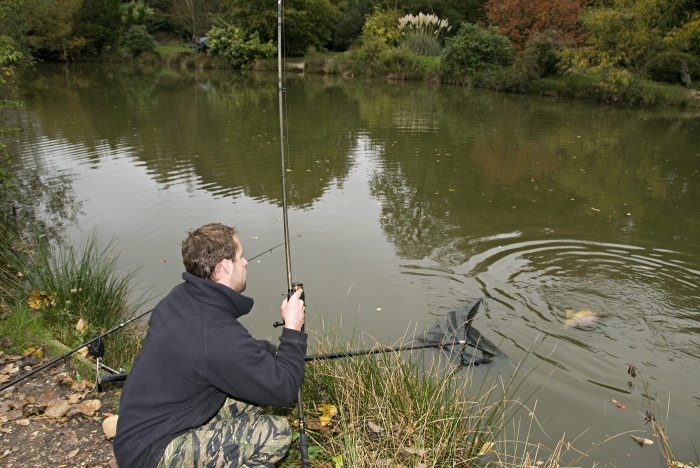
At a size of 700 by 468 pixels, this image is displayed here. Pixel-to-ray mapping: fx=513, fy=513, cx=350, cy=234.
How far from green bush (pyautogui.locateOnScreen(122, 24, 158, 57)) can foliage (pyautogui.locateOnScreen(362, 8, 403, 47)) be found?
16955mm

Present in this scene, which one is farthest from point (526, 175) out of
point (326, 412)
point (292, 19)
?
point (292, 19)

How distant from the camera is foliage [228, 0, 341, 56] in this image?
3291 cm

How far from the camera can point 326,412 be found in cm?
294

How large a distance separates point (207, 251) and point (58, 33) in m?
39.8

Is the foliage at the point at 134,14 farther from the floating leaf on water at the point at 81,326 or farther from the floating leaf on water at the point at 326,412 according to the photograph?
the floating leaf on water at the point at 326,412

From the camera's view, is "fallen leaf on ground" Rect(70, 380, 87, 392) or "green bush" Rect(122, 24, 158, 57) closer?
"fallen leaf on ground" Rect(70, 380, 87, 392)

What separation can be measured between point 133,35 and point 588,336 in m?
40.3

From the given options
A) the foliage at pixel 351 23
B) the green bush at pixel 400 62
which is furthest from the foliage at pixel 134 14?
the green bush at pixel 400 62

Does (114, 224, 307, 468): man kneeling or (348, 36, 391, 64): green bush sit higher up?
(348, 36, 391, 64): green bush

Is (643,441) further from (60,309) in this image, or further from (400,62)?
(400,62)

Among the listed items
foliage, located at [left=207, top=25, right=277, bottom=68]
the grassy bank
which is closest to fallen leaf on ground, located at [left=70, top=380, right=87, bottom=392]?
the grassy bank

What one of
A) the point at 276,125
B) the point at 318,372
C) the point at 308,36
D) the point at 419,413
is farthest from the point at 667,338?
the point at 308,36

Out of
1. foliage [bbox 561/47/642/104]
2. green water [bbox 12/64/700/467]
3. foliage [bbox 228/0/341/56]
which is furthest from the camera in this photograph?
foliage [bbox 228/0/341/56]

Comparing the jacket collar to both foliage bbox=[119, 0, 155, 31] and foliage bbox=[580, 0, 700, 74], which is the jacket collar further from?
foliage bbox=[119, 0, 155, 31]
